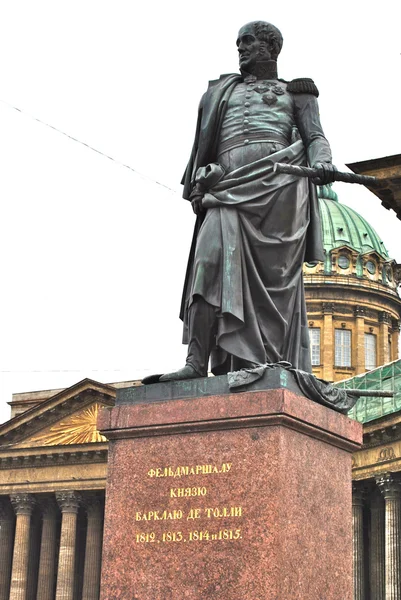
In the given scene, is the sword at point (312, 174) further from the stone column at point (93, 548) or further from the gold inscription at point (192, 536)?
the stone column at point (93, 548)

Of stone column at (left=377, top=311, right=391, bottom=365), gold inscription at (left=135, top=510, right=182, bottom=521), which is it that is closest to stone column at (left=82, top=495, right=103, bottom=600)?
stone column at (left=377, top=311, right=391, bottom=365)

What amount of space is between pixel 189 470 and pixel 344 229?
73504mm

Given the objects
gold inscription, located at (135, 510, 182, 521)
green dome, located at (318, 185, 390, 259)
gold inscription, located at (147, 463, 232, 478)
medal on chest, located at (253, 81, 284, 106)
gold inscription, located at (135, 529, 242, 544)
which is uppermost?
green dome, located at (318, 185, 390, 259)

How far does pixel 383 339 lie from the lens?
7906cm

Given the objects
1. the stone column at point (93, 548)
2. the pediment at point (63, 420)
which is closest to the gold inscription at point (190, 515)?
the stone column at point (93, 548)

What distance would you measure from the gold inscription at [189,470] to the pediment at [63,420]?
55.7m

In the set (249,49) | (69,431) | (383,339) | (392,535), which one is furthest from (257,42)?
(383,339)

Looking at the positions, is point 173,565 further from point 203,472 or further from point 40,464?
point 40,464

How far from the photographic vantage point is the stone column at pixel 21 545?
215ft

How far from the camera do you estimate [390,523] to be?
51.6m

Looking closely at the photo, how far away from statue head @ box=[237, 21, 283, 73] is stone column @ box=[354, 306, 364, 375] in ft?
223

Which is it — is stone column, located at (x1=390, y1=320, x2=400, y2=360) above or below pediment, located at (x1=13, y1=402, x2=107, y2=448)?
above

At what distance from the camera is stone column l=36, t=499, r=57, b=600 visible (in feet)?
217

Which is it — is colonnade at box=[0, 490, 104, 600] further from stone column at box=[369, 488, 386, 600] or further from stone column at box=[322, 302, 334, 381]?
stone column at box=[322, 302, 334, 381]
